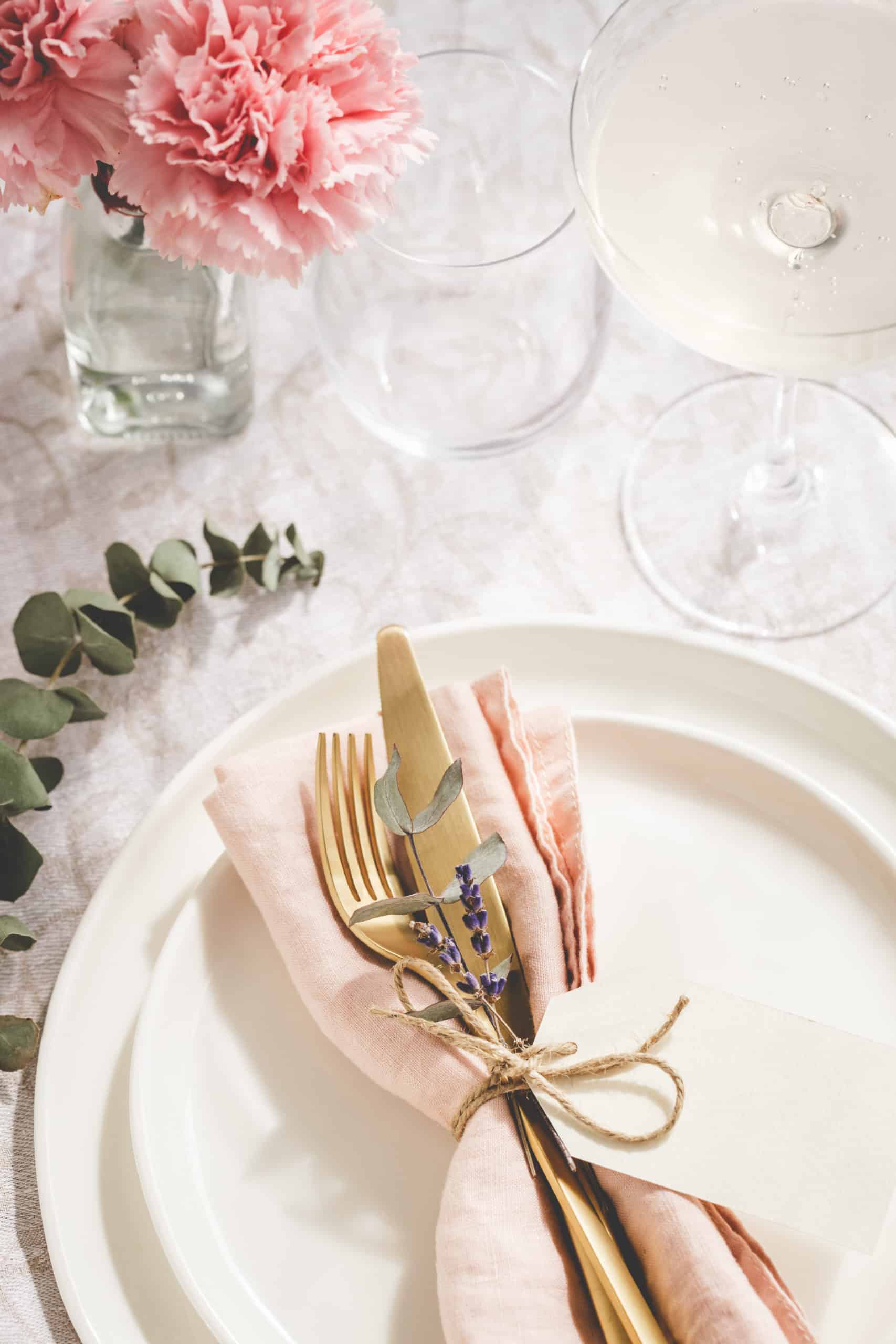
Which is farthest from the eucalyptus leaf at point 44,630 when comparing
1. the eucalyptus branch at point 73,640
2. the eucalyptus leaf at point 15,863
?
the eucalyptus leaf at point 15,863

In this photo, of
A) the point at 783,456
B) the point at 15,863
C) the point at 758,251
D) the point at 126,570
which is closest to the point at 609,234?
the point at 758,251

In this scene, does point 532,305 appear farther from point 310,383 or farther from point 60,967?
point 60,967

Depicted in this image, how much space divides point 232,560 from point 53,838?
0.20m

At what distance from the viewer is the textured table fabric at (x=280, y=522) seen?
2.33ft

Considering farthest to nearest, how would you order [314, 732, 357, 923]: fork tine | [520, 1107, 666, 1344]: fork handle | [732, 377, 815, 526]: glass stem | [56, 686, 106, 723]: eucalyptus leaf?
[732, 377, 815, 526]: glass stem → [56, 686, 106, 723]: eucalyptus leaf → [314, 732, 357, 923]: fork tine → [520, 1107, 666, 1344]: fork handle

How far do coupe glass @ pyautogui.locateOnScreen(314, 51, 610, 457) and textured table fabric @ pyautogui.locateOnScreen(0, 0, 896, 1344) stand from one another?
20 millimetres

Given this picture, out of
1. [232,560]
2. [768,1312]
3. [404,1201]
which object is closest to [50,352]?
[232,560]

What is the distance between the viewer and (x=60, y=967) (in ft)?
2.07

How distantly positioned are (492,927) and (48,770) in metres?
0.28

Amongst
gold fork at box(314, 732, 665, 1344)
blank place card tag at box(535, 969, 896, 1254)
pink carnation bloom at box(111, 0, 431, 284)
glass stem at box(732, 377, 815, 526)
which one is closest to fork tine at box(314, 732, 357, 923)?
gold fork at box(314, 732, 665, 1344)

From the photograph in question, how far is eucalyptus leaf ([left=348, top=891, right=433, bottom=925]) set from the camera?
1.71 feet

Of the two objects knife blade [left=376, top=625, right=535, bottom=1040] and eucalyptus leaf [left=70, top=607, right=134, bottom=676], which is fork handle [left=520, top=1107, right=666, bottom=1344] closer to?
knife blade [left=376, top=625, right=535, bottom=1040]

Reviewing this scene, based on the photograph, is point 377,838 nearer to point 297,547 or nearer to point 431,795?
point 431,795

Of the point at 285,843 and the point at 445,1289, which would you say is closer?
the point at 445,1289
